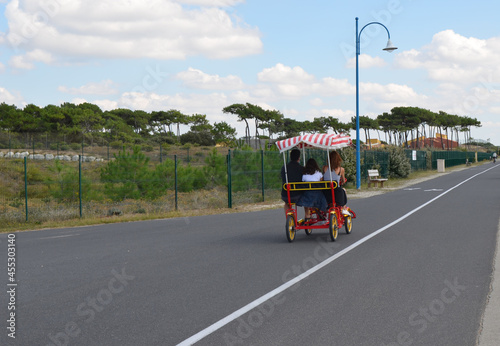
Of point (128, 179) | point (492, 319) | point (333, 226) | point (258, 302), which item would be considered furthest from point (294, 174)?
point (128, 179)

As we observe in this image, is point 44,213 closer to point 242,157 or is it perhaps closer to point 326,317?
point 242,157

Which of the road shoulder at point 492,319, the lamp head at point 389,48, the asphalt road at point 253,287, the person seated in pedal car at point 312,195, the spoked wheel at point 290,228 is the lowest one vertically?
the road shoulder at point 492,319

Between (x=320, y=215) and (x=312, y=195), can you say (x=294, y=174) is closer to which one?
(x=312, y=195)

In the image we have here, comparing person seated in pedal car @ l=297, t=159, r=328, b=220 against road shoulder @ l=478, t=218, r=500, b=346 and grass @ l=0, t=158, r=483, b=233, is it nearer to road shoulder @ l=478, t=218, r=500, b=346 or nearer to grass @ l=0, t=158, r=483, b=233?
road shoulder @ l=478, t=218, r=500, b=346

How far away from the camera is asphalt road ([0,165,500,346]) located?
18.1 feet

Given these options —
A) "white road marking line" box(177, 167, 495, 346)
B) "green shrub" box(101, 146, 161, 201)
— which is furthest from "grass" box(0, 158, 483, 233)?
"white road marking line" box(177, 167, 495, 346)

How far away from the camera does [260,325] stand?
575cm

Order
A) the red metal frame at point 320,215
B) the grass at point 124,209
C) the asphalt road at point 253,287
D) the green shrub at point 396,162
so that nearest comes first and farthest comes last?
the asphalt road at point 253,287 → the red metal frame at point 320,215 → the grass at point 124,209 → the green shrub at point 396,162

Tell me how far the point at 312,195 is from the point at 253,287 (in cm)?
458

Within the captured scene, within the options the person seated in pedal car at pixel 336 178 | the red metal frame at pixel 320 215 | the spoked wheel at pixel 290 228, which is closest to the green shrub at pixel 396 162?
the red metal frame at pixel 320 215

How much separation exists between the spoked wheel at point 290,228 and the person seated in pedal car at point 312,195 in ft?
1.36

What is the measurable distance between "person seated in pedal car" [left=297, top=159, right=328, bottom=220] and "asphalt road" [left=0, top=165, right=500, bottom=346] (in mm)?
739

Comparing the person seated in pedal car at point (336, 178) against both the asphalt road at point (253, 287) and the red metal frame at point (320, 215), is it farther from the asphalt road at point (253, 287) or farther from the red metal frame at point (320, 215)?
the asphalt road at point (253, 287)

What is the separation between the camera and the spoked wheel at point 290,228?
1137 centimetres
